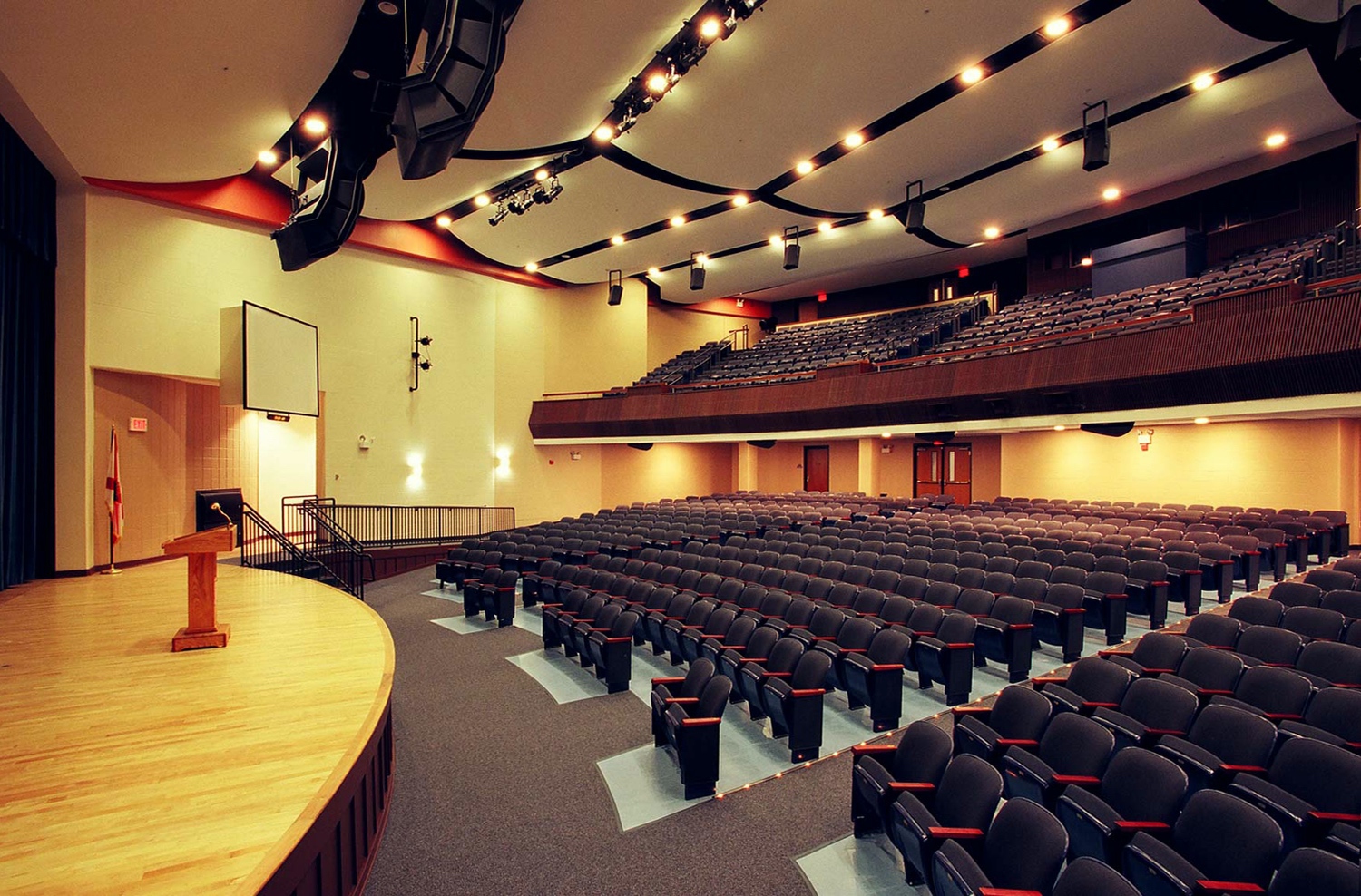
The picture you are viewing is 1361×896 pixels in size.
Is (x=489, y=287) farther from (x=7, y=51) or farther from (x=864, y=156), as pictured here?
(x=7, y=51)

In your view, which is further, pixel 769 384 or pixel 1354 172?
pixel 769 384

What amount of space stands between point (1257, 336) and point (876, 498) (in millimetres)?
6748

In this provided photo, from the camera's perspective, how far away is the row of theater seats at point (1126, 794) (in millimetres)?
2346

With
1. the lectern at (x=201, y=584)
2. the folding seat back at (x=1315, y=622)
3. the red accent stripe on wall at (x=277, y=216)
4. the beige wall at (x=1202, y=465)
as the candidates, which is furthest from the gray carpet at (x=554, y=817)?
the beige wall at (x=1202, y=465)

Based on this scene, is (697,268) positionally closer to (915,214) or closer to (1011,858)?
(915,214)

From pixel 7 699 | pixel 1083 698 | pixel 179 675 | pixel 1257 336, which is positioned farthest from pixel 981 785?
pixel 1257 336

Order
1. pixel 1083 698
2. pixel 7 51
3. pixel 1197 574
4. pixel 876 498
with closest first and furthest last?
pixel 1083 698 < pixel 7 51 < pixel 1197 574 < pixel 876 498

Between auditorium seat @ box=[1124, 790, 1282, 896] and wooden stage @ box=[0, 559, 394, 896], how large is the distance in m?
3.02

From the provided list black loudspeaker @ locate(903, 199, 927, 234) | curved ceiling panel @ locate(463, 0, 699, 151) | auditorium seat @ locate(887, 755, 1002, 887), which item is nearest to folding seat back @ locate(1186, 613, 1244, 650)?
auditorium seat @ locate(887, 755, 1002, 887)

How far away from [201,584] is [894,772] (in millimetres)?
4807

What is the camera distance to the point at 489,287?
1530 centimetres

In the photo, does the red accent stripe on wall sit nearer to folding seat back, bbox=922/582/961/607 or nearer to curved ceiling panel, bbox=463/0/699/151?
curved ceiling panel, bbox=463/0/699/151

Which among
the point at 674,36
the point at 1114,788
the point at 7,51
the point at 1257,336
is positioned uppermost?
the point at 674,36

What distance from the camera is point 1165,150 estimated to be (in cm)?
1064
